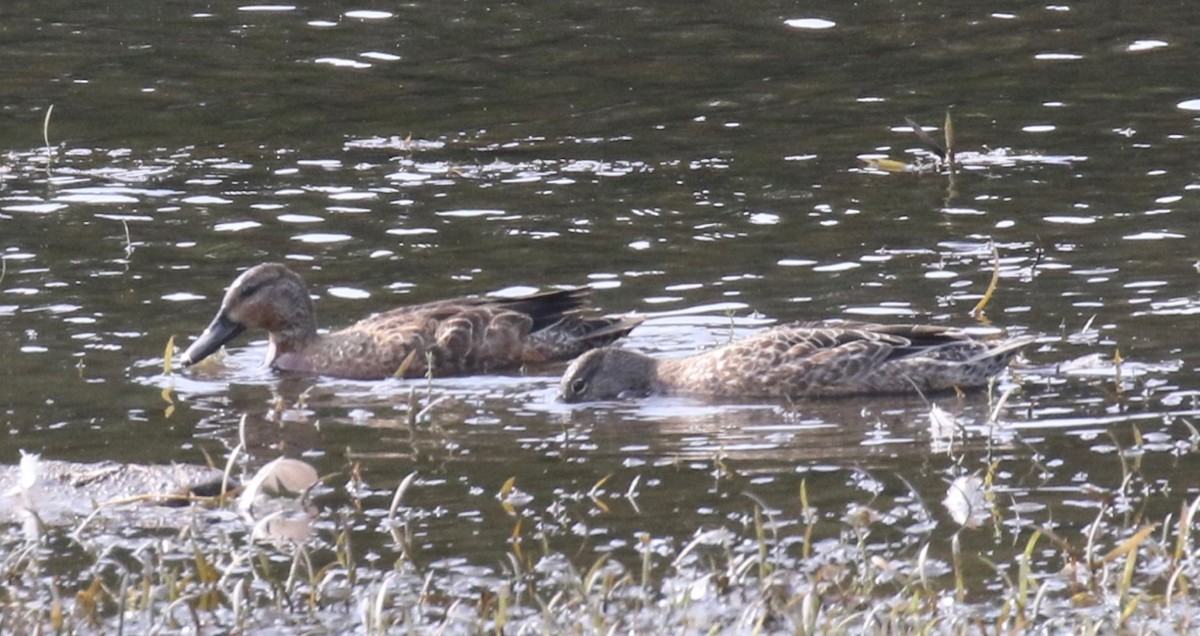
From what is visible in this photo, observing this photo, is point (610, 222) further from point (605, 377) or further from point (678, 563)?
point (678, 563)

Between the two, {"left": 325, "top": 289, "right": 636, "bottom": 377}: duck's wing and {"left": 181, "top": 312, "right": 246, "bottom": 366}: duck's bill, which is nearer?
{"left": 181, "top": 312, "right": 246, "bottom": 366}: duck's bill

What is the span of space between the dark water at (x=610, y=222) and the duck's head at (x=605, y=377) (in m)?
0.14

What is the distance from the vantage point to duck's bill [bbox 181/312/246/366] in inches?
A: 433

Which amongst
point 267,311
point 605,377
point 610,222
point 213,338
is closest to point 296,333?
point 267,311

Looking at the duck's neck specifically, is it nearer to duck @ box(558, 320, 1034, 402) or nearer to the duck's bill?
the duck's bill

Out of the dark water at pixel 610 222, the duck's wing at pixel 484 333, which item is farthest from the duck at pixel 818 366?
the duck's wing at pixel 484 333

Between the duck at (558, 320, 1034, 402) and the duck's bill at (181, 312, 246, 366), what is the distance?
5.90 feet

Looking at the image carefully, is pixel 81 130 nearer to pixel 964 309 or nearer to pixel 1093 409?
pixel 964 309

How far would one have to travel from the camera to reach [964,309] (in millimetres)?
11469

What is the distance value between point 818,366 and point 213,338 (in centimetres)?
298

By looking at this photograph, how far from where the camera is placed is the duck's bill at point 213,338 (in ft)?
36.1

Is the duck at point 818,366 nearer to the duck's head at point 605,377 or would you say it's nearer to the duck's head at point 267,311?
the duck's head at point 605,377

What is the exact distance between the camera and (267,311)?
37.2 feet

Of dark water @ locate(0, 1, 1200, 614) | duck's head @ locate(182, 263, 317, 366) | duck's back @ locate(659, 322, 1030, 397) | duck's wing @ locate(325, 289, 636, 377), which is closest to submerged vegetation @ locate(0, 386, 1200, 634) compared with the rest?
dark water @ locate(0, 1, 1200, 614)
